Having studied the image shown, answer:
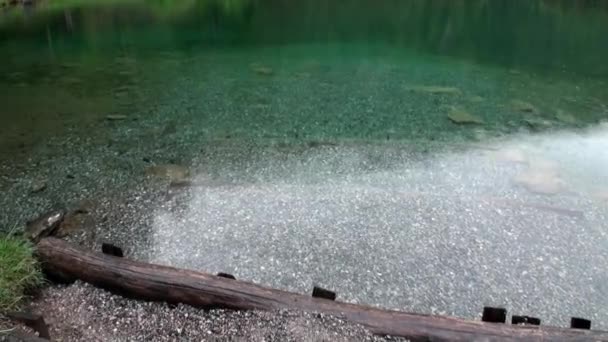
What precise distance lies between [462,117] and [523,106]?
332 cm

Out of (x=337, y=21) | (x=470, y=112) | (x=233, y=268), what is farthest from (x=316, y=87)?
(x=337, y=21)

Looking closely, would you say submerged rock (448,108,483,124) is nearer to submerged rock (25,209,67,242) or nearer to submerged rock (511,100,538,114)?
submerged rock (511,100,538,114)

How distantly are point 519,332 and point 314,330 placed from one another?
2.32 m

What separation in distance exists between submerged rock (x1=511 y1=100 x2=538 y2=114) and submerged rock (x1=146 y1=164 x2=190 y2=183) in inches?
518

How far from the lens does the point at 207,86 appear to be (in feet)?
67.8

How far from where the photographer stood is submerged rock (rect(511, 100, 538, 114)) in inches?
705

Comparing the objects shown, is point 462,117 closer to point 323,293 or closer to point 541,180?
point 541,180

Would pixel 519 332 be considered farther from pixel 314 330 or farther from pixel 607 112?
pixel 607 112

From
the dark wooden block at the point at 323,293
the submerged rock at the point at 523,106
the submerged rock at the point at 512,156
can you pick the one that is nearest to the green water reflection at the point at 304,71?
the submerged rock at the point at 523,106

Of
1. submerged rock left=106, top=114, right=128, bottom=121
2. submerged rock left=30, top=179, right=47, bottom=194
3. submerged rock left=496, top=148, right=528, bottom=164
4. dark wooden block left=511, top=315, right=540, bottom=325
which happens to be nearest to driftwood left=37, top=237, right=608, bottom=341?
dark wooden block left=511, top=315, right=540, bottom=325

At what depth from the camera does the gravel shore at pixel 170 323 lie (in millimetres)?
5387

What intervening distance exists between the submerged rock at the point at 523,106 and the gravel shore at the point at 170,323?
50.2ft

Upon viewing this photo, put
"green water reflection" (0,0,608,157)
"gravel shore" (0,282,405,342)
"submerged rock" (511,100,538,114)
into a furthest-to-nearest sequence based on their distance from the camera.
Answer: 1. "submerged rock" (511,100,538,114)
2. "green water reflection" (0,0,608,157)
3. "gravel shore" (0,282,405,342)

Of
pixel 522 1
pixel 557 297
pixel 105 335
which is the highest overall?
pixel 522 1
